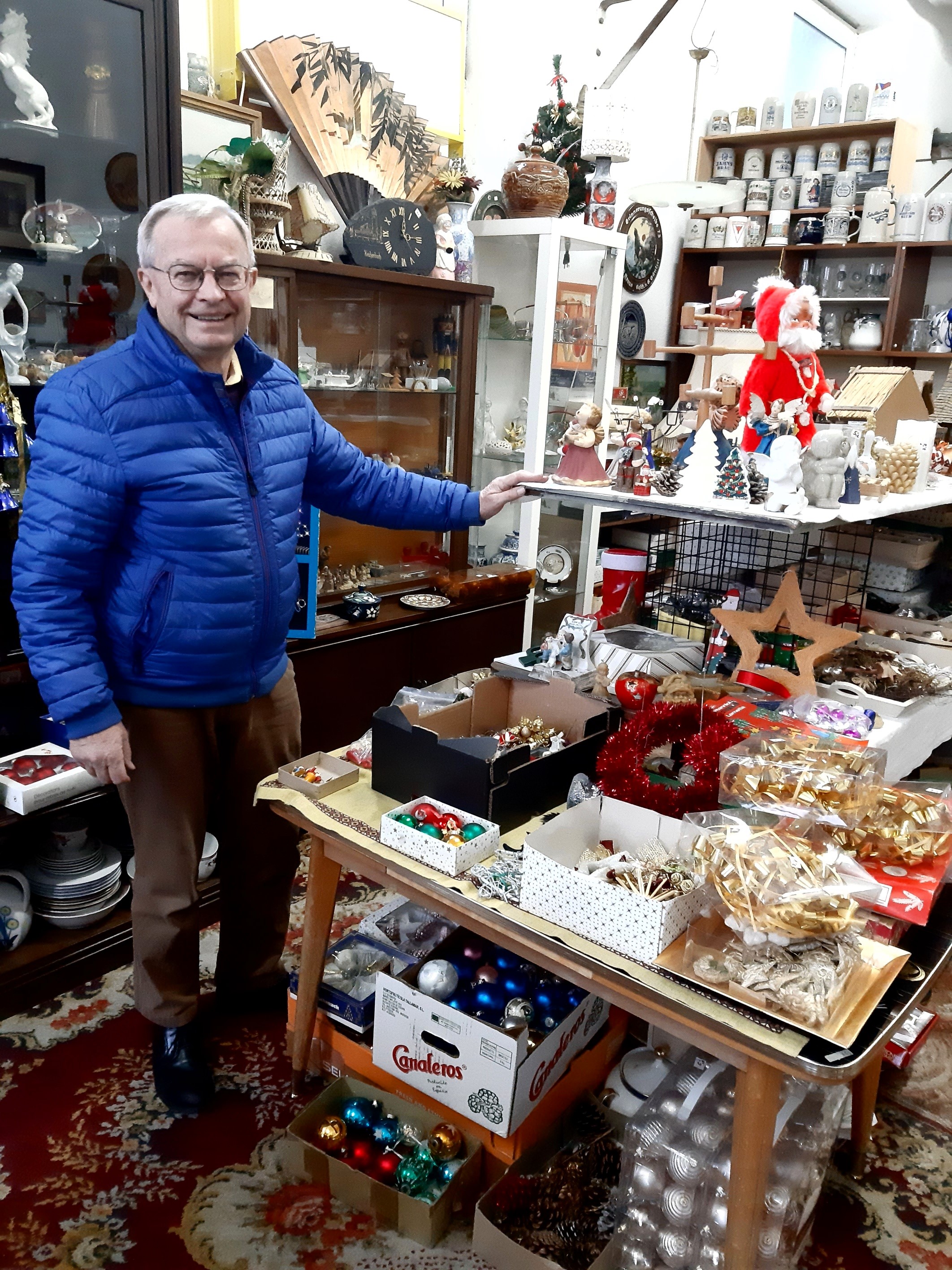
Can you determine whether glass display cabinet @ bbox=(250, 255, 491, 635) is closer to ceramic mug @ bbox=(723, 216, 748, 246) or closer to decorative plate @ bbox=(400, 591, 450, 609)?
decorative plate @ bbox=(400, 591, 450, 609)

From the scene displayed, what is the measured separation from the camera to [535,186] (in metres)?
3.35

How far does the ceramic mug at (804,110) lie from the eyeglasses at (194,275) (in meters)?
4.17

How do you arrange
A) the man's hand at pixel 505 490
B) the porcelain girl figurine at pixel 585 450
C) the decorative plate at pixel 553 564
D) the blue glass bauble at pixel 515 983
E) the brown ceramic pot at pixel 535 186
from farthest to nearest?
1. the decorative plate at pixel 553 564
2. the brown ceramic pot at pixel 535 186
3. the man's hand at pixel 505 490
4. the porcelain girl figurine at pixel 585 450
5. the blue glass bauble at pixel 515 983

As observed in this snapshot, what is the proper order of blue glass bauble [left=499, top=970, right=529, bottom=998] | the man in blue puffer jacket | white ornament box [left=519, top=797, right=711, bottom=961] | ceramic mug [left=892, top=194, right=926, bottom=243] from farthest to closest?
ceramic mug [left=892, top=194, right=926, bottom=243] → blue glass bauble [left=499, top=970, right=529, bottom=998] → the man in blue puffer jacket → white ornament box [left=519, top=797, right=711, bottom=961]

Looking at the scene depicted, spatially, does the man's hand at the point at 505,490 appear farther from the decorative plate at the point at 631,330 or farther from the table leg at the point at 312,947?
the decorative plate at the point at 631,330

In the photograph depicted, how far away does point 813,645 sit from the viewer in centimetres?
179

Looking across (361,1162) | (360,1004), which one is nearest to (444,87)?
(360,1004)

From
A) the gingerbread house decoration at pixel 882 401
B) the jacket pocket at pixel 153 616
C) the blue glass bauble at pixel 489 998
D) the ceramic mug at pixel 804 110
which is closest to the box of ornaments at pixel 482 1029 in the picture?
the blue glass bauble at pixel 489 998

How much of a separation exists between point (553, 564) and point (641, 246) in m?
1.80

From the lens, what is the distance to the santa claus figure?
1687 millimetres

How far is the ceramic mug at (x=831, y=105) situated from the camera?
15.3 ft

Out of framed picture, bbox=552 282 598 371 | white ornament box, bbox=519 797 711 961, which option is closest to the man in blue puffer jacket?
white ornament box, bbox=519 797 711 961

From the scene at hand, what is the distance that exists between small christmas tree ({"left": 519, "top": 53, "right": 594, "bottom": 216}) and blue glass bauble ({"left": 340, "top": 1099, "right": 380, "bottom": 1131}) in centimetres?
313

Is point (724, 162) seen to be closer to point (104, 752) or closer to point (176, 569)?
point (176, 569)
